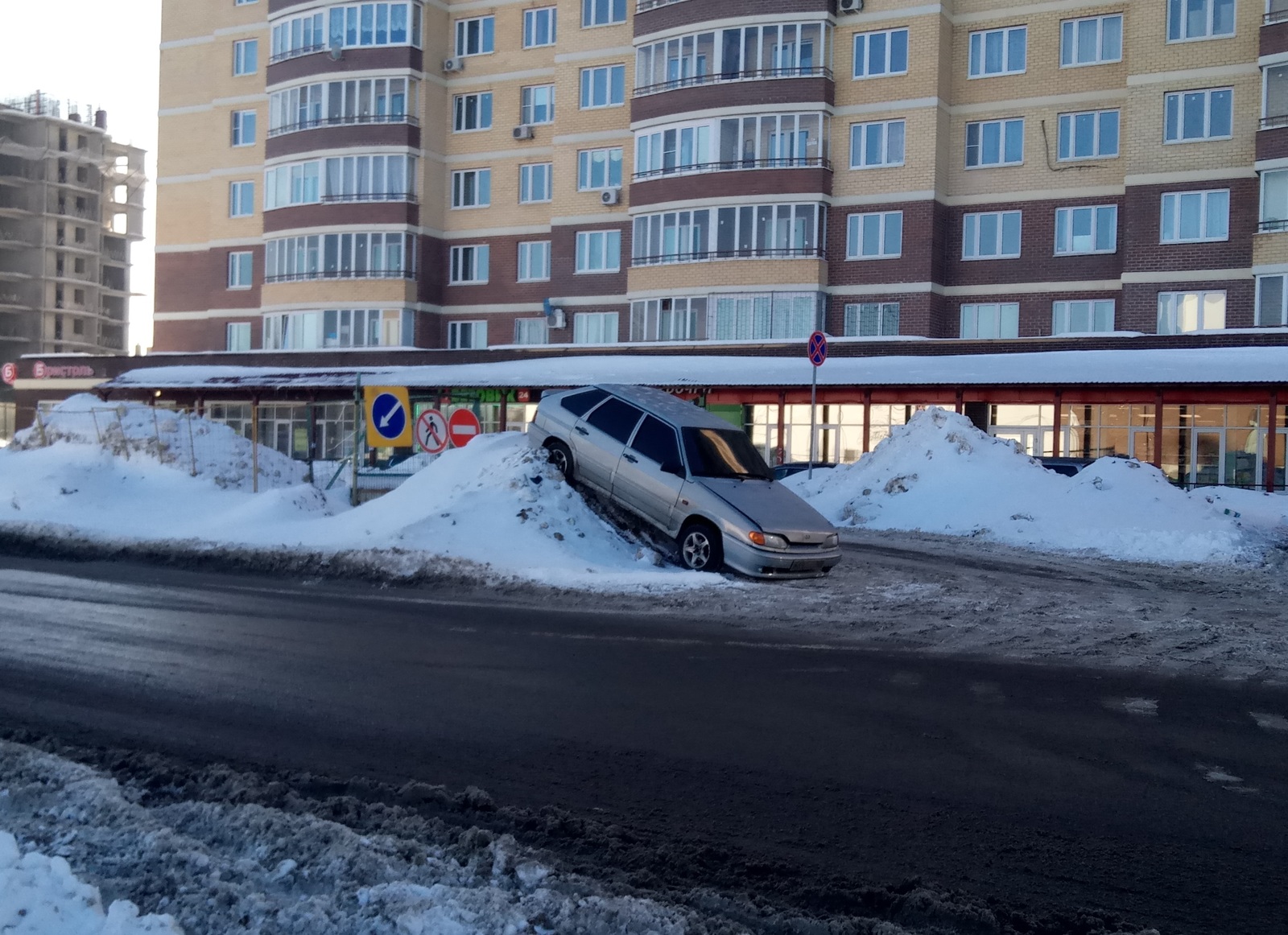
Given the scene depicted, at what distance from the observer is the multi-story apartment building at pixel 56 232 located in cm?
9725

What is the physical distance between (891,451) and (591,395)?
10.7 metres

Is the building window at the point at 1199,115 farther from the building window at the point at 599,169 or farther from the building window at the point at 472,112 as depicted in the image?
the building window at the point at 472,112

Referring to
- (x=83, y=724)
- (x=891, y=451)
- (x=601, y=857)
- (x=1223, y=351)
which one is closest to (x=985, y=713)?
(x=601, y=857)

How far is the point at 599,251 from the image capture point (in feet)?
153

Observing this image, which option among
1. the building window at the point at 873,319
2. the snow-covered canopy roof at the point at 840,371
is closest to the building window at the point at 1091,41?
the building window at the point at 873,319

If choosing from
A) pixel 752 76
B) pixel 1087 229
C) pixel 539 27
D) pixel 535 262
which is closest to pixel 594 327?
pixel 535 262

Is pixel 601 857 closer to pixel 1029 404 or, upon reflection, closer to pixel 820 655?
pixel 820 655

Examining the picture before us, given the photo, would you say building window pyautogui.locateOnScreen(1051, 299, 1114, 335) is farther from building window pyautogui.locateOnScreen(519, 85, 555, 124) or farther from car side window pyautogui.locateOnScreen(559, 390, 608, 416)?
car side window pyautogui.locateOnScreen(559, 390, 608, 416)

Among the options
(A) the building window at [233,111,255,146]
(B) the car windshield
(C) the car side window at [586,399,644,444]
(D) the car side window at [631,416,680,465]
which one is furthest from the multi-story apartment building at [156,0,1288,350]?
(D) the car side window at [631,416,680,465]

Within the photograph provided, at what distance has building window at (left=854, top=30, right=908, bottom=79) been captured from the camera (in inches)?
1619

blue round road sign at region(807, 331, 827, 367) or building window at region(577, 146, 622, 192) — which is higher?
building window at region(577, 146, 622, 192)

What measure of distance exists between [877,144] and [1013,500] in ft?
73.3

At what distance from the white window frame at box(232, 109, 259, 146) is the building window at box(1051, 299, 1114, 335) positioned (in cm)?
3461

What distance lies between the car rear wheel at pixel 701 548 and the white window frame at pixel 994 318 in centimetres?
2822
